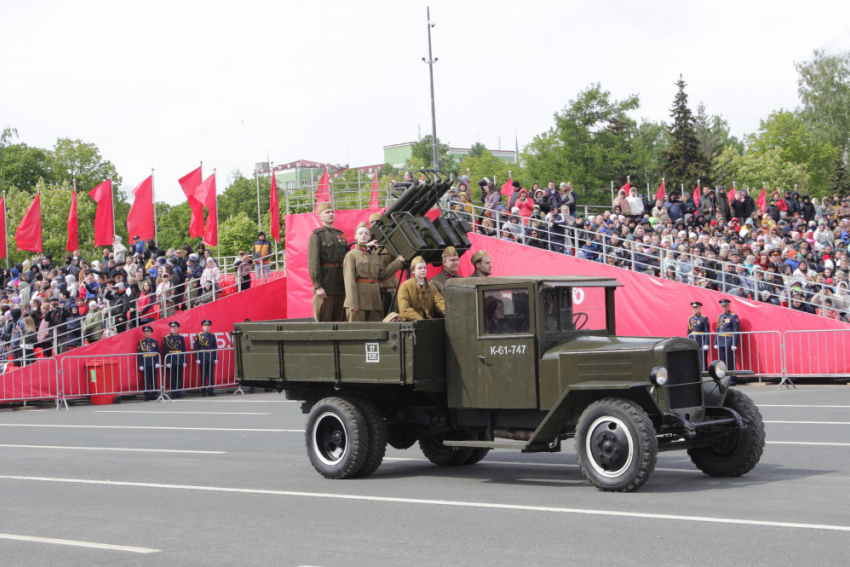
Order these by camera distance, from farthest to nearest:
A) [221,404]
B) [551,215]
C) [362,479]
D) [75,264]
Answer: [75,264], [551,215], [221,404], [362,479]

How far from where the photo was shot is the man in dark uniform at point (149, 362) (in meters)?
24.5

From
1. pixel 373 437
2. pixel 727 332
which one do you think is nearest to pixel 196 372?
pixel 727 332

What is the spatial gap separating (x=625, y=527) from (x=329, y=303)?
5.30 meters

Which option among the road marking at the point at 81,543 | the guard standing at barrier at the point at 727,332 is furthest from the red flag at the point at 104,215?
the road marking at the point at 81,543

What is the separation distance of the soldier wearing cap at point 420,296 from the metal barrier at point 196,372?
586 inches

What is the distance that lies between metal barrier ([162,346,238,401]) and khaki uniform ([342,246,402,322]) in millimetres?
14131

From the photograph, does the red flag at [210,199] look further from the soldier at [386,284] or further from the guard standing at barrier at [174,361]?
the soldier at [386,284]

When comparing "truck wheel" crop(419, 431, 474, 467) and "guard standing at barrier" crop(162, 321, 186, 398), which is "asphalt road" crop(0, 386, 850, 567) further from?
"guard standing at barrier" crop(162, 321, 186, 398)

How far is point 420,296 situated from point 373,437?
1.57 meters

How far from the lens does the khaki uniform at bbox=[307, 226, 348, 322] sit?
452 inches

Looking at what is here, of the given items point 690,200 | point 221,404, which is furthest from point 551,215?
point 221,404

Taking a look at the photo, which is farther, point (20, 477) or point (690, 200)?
point (690, 200)

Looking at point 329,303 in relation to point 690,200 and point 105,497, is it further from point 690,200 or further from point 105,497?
point 690,200

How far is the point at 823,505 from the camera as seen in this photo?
7.92m
